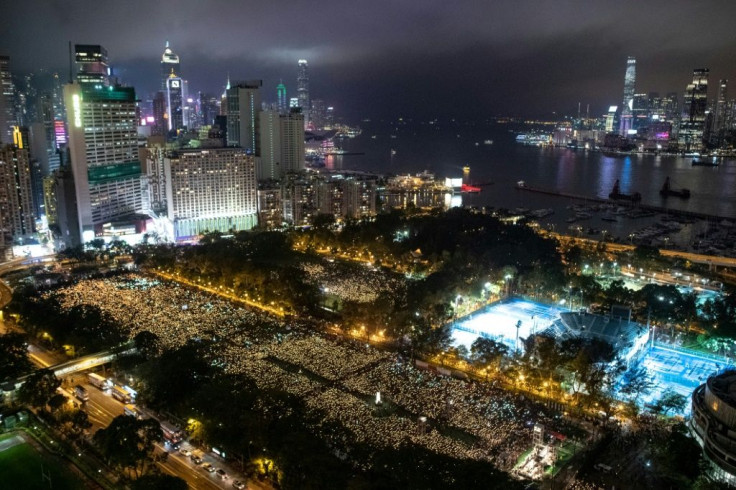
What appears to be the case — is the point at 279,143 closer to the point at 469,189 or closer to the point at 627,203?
the point at 469,189

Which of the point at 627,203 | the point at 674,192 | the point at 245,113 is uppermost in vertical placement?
the point at 245,113

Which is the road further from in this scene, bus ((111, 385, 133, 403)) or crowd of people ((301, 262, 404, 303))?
crowd of people ((301, 262, 404, 303))

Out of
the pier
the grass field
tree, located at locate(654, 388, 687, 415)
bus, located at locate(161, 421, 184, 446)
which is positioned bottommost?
the grass field

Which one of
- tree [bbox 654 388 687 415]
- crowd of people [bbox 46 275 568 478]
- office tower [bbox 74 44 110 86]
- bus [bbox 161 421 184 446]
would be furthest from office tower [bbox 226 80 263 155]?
tree [bbox 654 388 687 415]

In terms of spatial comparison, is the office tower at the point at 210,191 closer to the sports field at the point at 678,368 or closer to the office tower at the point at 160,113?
the sports field at the point at 678,368

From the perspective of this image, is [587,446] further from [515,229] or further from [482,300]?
[515,229]

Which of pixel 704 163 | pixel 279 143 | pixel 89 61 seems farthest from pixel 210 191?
pixel 704 163
